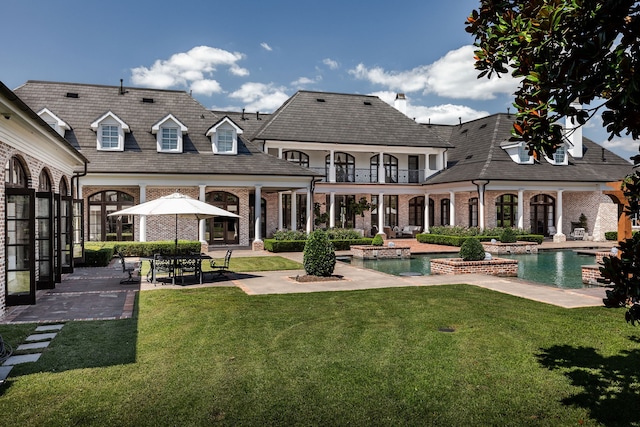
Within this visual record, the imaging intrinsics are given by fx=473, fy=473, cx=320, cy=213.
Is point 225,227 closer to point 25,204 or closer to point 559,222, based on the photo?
point 25,204

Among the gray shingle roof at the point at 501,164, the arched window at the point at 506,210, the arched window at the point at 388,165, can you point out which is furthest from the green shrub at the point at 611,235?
the arched window at the point at 388,165

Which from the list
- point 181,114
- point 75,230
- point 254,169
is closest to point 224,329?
point 75,230

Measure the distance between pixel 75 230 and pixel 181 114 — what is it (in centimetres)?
1210

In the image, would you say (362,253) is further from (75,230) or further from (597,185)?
(597,185)

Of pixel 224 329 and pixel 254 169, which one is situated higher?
pixel 254 169

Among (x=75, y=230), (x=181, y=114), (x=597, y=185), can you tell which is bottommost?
(x=75, y=230)

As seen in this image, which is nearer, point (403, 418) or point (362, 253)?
point (403, 418)

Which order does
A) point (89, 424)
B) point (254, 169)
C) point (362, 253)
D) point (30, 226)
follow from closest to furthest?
1. point (89, 424)
2. point (30, 226)
3. point (362, 253)
4. point (254, 169)

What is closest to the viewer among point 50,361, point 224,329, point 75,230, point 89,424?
point 89,424

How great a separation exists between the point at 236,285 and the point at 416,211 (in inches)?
947

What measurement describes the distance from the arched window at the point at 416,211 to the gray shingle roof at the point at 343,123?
4.54 metres

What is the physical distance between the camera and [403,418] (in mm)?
4410

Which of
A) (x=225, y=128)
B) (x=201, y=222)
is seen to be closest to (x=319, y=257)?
(x=201, y=222)

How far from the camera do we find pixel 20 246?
9.48m
